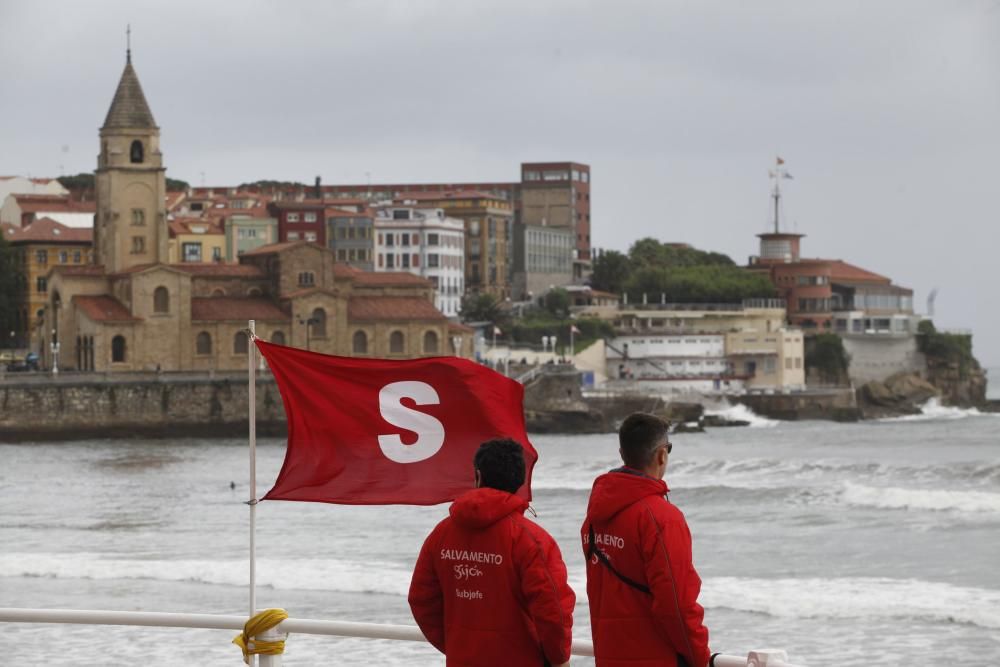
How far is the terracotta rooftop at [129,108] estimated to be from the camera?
79312mm

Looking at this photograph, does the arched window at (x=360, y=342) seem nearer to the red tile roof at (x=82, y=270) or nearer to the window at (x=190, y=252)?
the red tile roof at (x=82, y=270)

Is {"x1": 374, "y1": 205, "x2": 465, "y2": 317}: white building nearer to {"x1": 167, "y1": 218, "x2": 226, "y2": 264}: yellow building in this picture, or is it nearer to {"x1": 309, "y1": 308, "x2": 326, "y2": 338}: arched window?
{"x1": 167, "y1": 218, "x2": 226, "y2": 264}: yellow building

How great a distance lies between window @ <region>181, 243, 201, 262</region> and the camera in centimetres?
9956

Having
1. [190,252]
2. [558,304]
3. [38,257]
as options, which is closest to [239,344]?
[38,257]

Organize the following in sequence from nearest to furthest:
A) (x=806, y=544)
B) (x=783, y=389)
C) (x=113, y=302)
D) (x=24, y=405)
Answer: (x=806, y=544), (x=24, y=405), (x=113, y=302), (x=783, y=389)

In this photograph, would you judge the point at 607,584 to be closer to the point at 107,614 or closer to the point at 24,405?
the point at 107,614

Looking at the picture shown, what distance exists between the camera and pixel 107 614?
748 cm

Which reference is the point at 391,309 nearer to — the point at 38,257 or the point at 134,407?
the point at 134,407

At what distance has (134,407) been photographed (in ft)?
222

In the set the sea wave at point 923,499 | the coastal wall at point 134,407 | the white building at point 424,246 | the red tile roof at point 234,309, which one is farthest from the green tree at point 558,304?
the sea wave at point 923,499

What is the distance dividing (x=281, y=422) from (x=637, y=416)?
63531 mm

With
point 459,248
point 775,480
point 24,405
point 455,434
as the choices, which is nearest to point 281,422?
point 24,405

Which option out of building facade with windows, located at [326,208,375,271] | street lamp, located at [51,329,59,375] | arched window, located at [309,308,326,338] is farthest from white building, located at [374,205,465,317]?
street lamp, located at [51,329,59,375]

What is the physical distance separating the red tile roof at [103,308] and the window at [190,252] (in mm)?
23808
